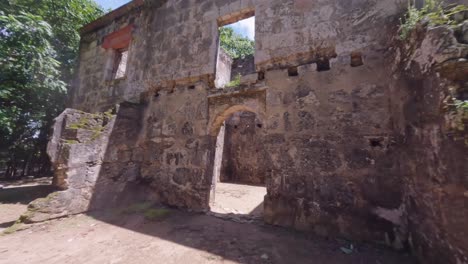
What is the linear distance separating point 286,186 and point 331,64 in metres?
2.24

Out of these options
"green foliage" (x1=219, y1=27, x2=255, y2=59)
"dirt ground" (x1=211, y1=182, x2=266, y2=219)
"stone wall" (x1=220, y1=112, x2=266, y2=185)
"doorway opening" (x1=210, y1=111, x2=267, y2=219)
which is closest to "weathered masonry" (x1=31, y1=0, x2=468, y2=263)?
"dirt ground" (x1=211, y1=182, x2=266, y2=219)

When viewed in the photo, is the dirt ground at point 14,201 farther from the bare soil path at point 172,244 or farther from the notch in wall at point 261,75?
the notch in wall at point 261,75

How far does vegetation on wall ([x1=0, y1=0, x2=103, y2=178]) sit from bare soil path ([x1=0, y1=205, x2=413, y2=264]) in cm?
433

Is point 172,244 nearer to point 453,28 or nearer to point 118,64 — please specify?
point 453,28

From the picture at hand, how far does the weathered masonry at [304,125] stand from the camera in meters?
2.26

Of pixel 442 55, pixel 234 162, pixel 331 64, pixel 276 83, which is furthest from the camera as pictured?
pixel 234 162

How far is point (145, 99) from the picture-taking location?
5855 millimetres

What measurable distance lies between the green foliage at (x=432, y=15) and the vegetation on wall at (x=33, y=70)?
806 centimetres

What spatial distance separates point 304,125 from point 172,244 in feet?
9.30

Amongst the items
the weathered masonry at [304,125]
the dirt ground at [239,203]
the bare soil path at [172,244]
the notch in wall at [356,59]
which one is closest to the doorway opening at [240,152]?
the dirt ground at [239,203]

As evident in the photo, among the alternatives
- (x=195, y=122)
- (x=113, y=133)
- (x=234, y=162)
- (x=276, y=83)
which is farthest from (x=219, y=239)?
(x=234, y=162)

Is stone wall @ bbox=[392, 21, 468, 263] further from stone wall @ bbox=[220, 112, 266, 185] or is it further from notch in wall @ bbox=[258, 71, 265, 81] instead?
stone wall @ bbox=[220, 112, 266, 185]

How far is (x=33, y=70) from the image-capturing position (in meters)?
6.02

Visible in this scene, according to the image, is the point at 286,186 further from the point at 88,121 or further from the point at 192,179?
the point at 88,121
